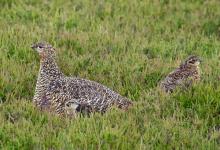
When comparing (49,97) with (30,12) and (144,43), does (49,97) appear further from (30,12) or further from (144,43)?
(30,12)

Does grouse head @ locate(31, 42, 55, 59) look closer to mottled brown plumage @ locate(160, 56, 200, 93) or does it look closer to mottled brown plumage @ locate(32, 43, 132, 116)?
mottled brown plumage @ locate(32, 43, 132, 116)

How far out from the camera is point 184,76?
8.20m

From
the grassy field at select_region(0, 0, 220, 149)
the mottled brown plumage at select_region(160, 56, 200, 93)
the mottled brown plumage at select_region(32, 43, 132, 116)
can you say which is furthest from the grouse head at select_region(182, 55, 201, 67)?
the mottled brown plumage at select_region(32, 43, 132, 116)

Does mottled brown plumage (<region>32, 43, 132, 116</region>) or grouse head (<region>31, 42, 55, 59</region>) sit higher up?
grouse head (<region>31, 42, 55, 59</region>)

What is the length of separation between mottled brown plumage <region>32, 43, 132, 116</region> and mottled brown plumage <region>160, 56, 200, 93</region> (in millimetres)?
785

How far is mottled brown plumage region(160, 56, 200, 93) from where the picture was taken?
7.74m

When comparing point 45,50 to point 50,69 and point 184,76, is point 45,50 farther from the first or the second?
point 184,76

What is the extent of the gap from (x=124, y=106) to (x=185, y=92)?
2.56 feet

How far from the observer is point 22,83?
8086 millimetres

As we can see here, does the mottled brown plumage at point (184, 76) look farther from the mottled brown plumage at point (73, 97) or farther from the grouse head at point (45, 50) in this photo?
the grouse head at point (45, 50)

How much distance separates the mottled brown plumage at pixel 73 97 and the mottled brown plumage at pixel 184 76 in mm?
785

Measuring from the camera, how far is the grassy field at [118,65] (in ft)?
19.8

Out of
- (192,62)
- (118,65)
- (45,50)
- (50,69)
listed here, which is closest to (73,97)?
(50,69)

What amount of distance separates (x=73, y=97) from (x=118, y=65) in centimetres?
184
